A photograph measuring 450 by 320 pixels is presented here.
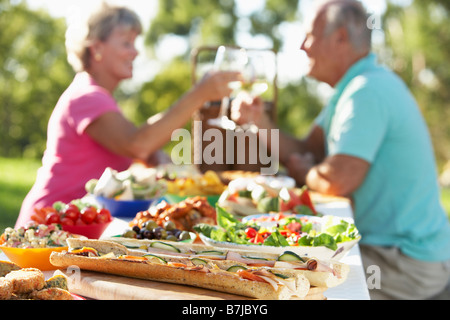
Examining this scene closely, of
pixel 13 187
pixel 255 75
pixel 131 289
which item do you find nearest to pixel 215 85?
Result: pixel 255 75

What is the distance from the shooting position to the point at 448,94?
48.7ft

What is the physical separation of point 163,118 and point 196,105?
0.19m

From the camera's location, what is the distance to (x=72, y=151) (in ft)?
10.4

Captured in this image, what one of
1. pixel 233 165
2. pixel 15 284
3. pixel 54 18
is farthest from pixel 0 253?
pixel 54 18

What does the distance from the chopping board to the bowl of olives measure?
0.36 m

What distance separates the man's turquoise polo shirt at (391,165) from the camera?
10.3 feet

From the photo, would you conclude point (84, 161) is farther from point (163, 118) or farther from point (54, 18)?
point (54, 18)

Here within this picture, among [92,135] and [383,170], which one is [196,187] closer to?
[92,135]

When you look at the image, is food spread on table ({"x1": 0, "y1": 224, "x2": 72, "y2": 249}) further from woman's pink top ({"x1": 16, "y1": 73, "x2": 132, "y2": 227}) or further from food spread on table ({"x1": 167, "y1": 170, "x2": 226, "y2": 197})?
woman's pink top ({"x1": 16, "y1": 73, "x2": 132, "y2": 227})

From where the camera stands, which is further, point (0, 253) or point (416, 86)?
point (416, 86)

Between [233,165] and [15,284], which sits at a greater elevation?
[233,165]

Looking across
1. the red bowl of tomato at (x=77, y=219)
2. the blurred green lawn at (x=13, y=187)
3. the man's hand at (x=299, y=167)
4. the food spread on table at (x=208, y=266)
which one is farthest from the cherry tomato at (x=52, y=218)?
the blurred green lawn at (x=13, y=187)
